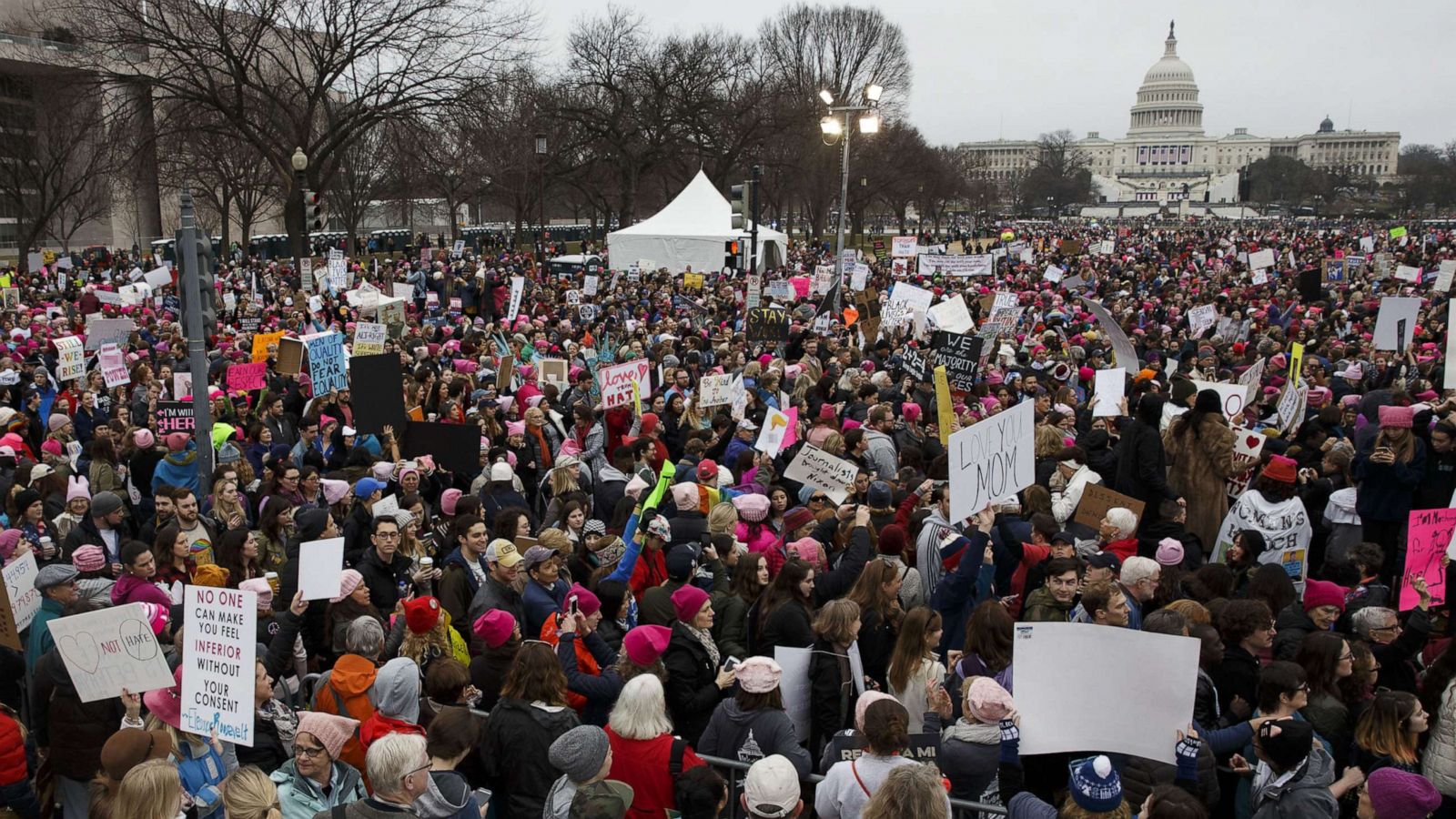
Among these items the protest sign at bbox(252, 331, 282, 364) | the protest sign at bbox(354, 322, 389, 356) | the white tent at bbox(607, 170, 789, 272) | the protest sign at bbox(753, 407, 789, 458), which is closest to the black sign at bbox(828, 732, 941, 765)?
the protest sign at bbox(753, 407, 789, 458)

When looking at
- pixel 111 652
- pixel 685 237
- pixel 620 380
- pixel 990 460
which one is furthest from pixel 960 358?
pixel 685 237

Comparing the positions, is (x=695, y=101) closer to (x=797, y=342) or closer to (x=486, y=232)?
(x=486, y=232)

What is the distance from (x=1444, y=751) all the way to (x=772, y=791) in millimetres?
2916

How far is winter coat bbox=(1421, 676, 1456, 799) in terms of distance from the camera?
189 inches

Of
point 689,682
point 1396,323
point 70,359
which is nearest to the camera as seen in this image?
point 689,682

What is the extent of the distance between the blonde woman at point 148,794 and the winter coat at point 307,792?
421mm

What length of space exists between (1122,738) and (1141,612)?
6.71ft

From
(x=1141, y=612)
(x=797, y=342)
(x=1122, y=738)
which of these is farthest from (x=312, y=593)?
(x=797, y=342)

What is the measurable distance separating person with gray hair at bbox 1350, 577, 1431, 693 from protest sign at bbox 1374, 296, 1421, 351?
10545mm

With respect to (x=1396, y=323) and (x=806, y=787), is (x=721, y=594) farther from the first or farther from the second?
(x=1396, y=323)

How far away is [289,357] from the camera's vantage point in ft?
44.5

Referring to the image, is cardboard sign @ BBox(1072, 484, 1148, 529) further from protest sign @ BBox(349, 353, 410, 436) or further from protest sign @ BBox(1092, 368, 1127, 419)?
protest sign @ BBox(349, 353, 410, 436)

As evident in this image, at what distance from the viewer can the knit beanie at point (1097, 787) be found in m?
4.04

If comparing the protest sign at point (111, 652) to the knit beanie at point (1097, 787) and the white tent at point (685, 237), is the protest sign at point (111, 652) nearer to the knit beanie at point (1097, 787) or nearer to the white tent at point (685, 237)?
the knit beanie at point (1097, 787)
